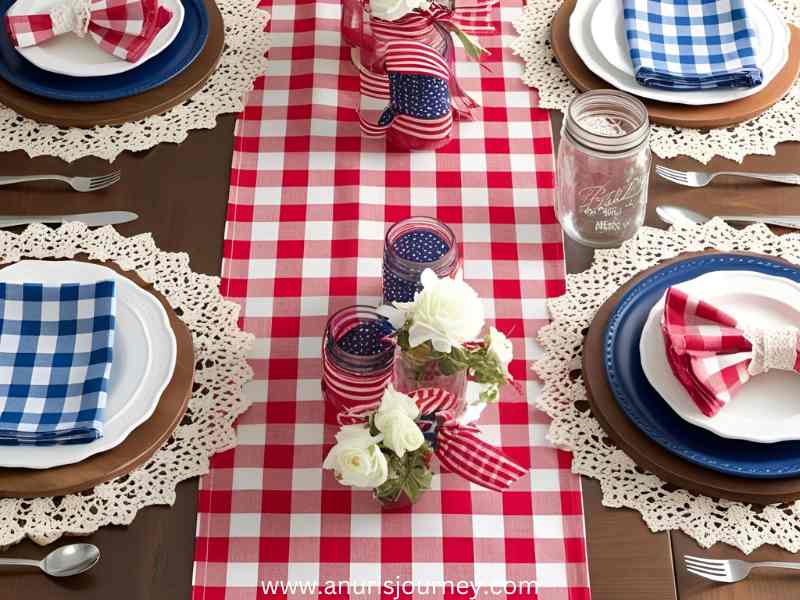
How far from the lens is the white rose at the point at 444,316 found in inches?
42.0

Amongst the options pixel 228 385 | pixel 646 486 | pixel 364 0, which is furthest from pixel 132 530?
pixel 364 0

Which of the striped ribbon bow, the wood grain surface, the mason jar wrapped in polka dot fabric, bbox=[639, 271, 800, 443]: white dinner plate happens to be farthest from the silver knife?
bbox=[639, 271, 800, 443]: white dinner plate

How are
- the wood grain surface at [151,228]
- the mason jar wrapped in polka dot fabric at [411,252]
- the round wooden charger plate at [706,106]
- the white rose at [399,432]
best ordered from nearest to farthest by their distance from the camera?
1. the white rose at [399,432]
2. the wood grain surface at [151,228]
3. the mason jar wrapped in polka dot fabric at [411,252]
4. the round wooden charger plate at [706,106]

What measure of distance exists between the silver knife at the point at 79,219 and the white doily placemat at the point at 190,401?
0.05 ft

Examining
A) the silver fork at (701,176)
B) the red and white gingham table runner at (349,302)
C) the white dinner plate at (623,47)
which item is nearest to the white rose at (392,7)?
the red and white gingham table runner at (349,302)

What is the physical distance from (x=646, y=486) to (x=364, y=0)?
84cm

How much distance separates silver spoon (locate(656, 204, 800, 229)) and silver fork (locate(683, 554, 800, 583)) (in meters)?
0.50

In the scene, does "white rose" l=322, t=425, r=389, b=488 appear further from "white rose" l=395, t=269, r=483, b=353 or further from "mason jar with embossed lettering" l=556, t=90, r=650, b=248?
"mason jar with embossed lettering" l=556, t=90, r=650, b=248

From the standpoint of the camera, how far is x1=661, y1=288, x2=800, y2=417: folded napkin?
1.23 m

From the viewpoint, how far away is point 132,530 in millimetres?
1218

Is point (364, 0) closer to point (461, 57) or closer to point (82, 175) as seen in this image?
point (461, 57)

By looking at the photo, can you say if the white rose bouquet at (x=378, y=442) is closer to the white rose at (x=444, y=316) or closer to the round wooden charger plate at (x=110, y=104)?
the white rose at (x=444, y=316)

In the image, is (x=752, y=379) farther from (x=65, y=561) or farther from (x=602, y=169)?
(x=65, y=561)

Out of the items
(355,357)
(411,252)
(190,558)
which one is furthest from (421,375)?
(190,558)
